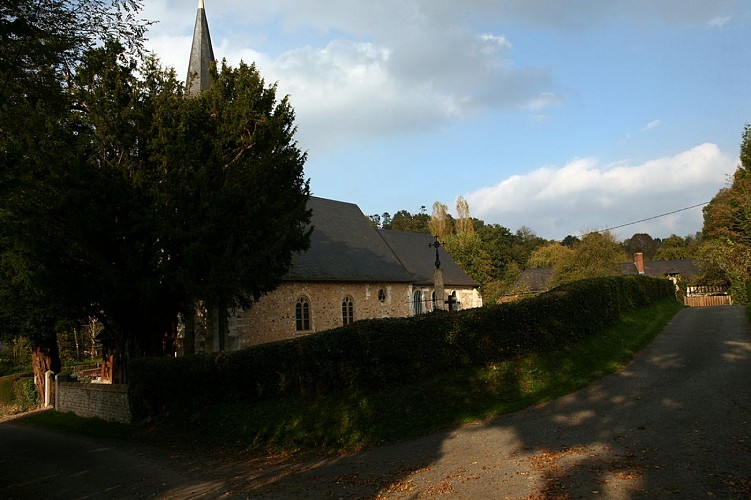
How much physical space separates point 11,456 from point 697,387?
15.8 m

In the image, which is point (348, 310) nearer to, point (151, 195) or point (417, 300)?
point (417, 300)

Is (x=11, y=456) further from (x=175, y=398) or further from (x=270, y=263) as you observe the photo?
(x=270, y=263)

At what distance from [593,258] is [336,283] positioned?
1997cm

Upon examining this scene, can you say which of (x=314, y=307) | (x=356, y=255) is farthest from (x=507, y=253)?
(x=314, y=307)

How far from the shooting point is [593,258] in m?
38.8

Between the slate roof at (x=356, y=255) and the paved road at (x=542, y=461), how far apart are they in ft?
51.3

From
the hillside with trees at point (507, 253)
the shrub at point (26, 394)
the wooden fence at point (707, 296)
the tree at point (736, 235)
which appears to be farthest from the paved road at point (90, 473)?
the wooden fence at point (707, 296)

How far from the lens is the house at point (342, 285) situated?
25.6 meters

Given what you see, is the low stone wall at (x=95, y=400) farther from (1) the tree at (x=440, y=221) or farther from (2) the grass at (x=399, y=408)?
(1) the tree at (x=440, y=221)

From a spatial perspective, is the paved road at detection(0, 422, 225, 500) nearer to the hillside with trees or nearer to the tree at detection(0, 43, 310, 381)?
the tree at detection(0, 43, 310, 381)

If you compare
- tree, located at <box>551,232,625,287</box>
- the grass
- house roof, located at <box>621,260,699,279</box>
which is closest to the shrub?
the grass

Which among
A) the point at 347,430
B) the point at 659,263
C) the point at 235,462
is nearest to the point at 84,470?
the point at 235,462

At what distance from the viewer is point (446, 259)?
41594 millimetres

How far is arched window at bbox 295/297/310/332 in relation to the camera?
27.0 metres
